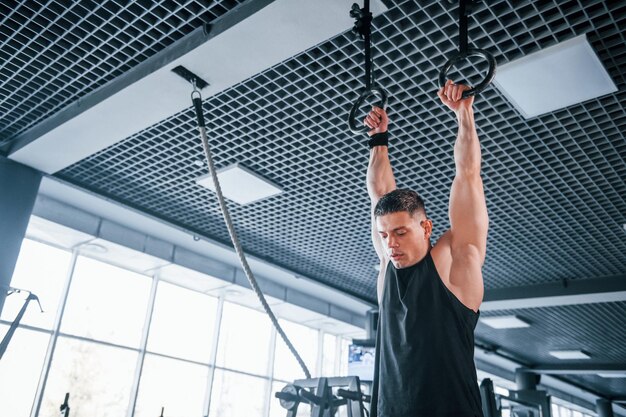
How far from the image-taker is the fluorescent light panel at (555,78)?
2.53 metres

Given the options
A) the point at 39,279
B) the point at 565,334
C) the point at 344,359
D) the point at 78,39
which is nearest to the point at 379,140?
the point at 78,39

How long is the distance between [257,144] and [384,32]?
1316mm

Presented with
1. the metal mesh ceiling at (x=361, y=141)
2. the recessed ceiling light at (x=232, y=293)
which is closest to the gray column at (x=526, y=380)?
the metal mesh ceiling at (x=361, y=141)

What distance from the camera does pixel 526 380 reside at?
9.27m

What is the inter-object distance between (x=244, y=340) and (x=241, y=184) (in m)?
3.76

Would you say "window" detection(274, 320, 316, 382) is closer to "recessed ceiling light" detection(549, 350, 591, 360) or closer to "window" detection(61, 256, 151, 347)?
"window" detection(61, 256, 151, 347)

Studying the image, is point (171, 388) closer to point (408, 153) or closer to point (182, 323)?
point (182, 323)

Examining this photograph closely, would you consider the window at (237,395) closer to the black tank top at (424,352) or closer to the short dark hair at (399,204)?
the black tank top at (424,352)

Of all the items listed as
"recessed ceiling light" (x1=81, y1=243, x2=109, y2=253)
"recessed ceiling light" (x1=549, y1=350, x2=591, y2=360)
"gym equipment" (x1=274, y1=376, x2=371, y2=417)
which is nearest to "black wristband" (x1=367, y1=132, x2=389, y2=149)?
"gym equipment" (x1=274, y1=376, x2=371, y2=417)

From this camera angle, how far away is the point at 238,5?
2408mm

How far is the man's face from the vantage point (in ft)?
5.20

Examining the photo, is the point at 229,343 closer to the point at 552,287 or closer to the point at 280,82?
the point at 552,287

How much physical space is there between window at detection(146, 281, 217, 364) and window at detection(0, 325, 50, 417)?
1.21 meters

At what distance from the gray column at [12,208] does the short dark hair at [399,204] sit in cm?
273
